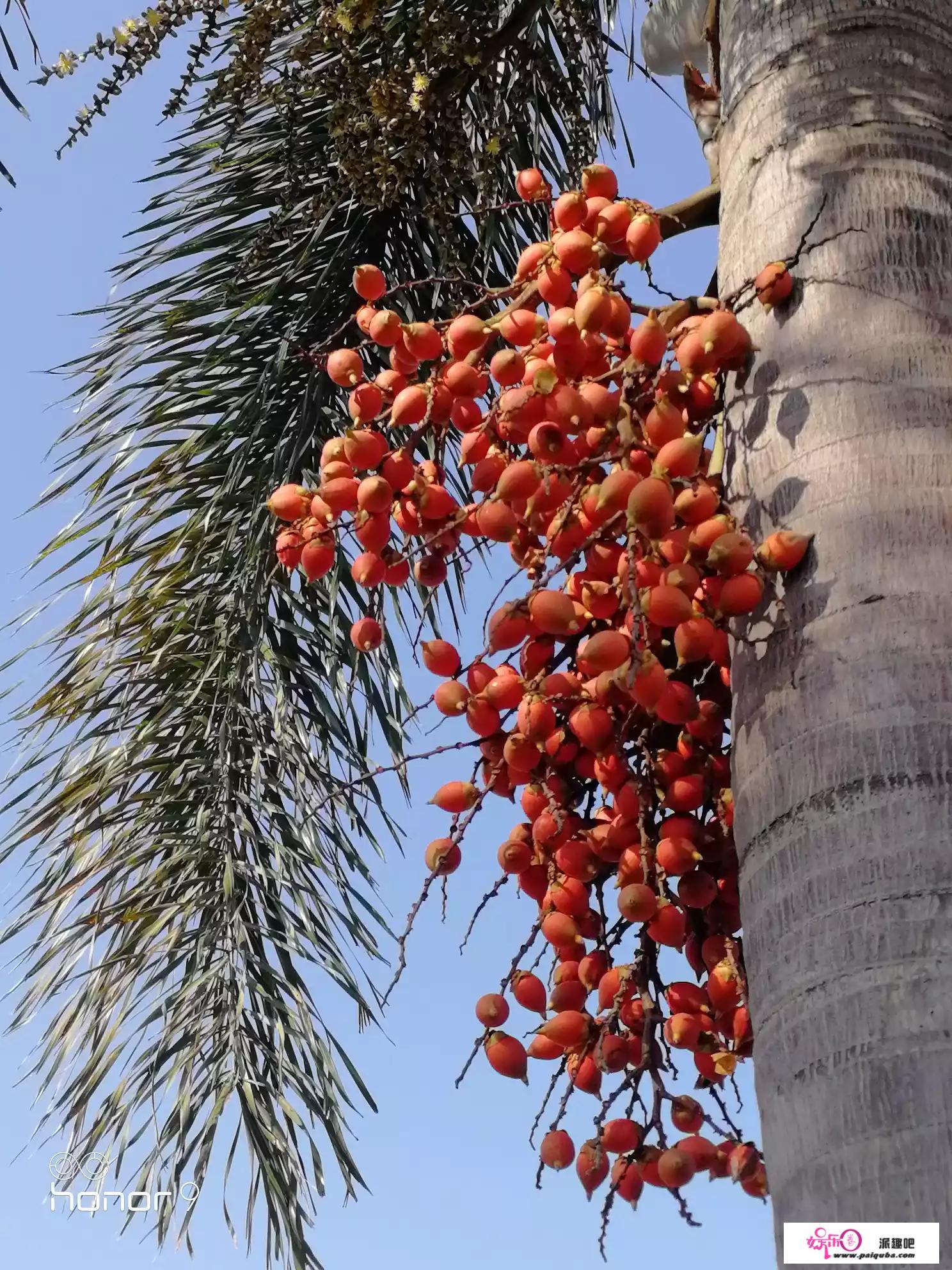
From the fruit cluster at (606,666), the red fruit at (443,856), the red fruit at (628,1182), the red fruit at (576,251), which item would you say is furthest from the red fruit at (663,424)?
the red fruit at (628,1182)

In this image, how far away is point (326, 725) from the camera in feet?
7.75

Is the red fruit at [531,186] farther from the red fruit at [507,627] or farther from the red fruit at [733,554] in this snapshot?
the red fruit at [733,554]

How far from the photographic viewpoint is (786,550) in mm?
1063

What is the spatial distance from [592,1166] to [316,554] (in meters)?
0.62

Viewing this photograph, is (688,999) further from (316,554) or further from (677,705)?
(316,554)

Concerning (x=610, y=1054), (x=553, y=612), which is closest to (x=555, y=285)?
(x=553, y=612)

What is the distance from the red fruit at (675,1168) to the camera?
1.23m

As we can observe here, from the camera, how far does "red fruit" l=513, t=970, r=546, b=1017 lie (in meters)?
1.32

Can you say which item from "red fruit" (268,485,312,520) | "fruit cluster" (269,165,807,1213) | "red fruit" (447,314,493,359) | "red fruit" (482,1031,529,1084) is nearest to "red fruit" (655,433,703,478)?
"fruit cluster" (269,165,807,1213)

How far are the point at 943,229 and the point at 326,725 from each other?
1.41m

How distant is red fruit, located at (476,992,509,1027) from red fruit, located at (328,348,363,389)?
2.08 feet

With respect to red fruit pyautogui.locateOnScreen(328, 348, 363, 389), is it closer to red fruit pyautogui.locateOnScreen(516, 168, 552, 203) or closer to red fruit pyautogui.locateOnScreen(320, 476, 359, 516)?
red fruit pyautogui.locateOnScreen(320, 476, 359, 516)

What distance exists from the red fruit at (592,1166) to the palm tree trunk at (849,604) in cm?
37

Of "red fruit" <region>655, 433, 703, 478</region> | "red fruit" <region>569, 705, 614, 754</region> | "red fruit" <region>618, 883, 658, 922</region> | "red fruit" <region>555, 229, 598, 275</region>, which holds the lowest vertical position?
"red fruit" <region>618, 883, 658, 922</region>
